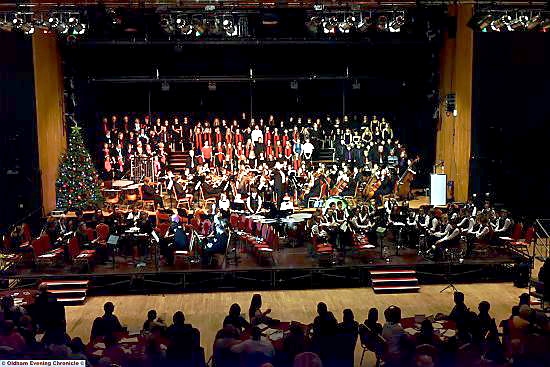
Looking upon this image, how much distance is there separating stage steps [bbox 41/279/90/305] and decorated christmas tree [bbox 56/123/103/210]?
20.9 feet

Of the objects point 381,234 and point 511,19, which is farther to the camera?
point 511,19

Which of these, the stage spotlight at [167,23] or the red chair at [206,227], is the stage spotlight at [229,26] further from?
the red chair at [206,227]

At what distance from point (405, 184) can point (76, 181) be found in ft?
33.5

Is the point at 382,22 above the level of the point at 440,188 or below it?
above

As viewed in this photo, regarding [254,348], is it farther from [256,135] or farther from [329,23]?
[256,135]

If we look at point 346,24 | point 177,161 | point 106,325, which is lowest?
point 106,325

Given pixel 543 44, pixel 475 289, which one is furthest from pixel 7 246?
pixel 543 44

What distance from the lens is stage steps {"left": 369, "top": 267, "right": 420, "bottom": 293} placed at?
13469mm

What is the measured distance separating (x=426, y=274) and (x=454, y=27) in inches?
326

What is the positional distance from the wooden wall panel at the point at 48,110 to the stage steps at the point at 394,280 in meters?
10.4

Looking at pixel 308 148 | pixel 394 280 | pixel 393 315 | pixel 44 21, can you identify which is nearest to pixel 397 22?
pixel 394 280

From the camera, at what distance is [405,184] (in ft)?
72.0

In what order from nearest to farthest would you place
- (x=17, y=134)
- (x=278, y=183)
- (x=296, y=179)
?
(x=17, y=134)
(x=278, y=183)
(x=296, y=179)

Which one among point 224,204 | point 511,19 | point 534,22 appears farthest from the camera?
point 224,204
